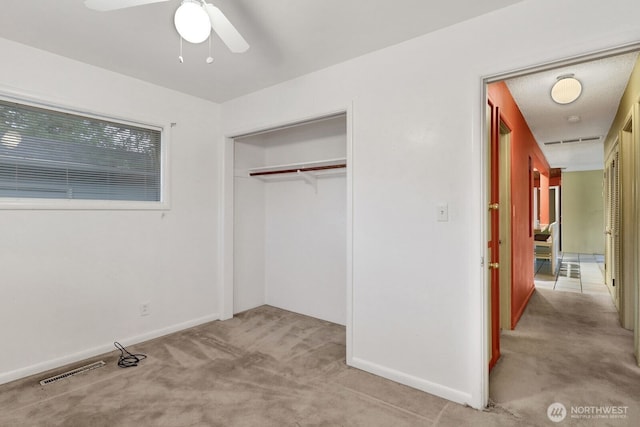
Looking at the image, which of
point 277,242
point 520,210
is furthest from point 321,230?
point 520,210

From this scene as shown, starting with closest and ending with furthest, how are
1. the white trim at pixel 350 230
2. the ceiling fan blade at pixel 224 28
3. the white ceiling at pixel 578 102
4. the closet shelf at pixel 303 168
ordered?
the ceiling fan blade at pixel 224 28, the white trim at pixel 350 230, the white ceiling at pixel 578 102, the closet shelf at pixel 303 168

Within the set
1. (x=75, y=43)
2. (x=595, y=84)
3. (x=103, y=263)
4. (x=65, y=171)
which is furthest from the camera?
(x=595, y=84)

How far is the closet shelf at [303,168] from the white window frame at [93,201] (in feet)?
3.36

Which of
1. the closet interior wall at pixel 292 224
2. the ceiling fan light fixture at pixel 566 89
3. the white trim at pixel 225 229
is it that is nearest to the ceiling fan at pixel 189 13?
the closet interior wall at pixel 292 224

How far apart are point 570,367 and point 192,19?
138 inches

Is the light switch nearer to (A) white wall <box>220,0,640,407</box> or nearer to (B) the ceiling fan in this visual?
(A) white wall <box>220,0,640,407</box>

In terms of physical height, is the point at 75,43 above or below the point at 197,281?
above

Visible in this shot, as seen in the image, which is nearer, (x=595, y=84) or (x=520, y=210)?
(x=595, y=84)

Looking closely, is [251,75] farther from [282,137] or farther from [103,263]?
[103,263]

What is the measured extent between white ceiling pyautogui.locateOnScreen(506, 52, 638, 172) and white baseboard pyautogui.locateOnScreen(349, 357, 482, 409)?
221 centimetres

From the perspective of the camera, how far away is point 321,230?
3852 millimetres

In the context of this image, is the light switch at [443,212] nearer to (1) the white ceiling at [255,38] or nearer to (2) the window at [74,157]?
(1) the white ceiling at [255,38]

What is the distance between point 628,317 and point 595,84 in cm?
240

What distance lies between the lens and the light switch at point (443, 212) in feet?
7.23
